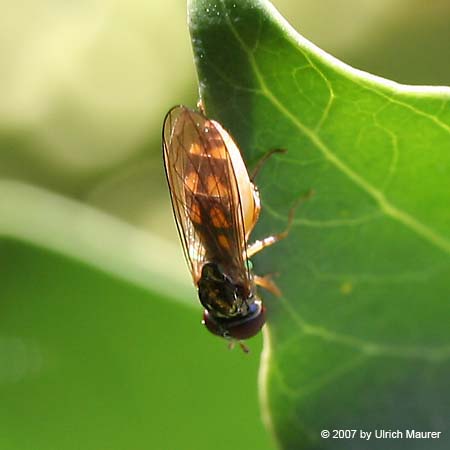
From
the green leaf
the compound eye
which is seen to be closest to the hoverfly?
the compound eye

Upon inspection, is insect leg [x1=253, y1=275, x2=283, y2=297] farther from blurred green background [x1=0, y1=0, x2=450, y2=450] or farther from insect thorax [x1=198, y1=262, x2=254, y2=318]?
insect thorax [x1=198, y1=262, x2=254, y2=318]

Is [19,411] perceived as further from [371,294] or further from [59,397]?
[371,294]

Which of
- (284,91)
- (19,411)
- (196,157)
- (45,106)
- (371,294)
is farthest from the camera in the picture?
(45,106)

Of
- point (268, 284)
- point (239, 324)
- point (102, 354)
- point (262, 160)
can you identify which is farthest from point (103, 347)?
point (262, 160)

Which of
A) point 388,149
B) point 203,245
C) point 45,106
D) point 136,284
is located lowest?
point 45,106

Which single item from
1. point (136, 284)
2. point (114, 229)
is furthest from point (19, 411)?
point (114, 229)

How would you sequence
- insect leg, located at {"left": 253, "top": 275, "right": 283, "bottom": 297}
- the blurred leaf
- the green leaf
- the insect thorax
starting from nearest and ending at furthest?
the green leaf < insect leg, located at {"left": 253, "top": 275, "right": 283, "bottom": 297} < the blurred leaf < the insect thorax
